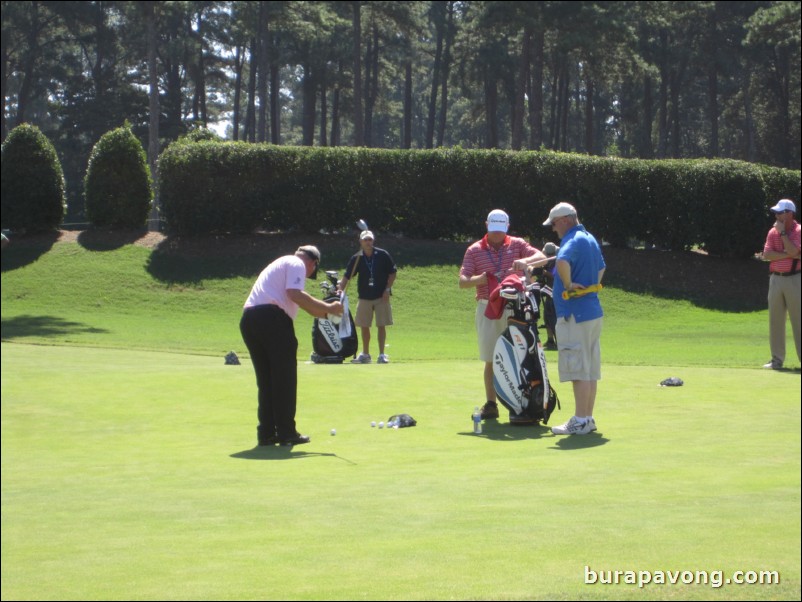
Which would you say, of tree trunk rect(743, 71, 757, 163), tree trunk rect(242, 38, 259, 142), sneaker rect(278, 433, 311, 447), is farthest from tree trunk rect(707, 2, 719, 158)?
sneaker rect(278, 433, 311, 447)

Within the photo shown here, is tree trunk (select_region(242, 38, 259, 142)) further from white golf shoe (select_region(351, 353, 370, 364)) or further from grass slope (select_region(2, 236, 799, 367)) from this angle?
white golf shoe (select_region(351, 353, 370, 364))

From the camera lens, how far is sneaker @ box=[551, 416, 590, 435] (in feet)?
33.8

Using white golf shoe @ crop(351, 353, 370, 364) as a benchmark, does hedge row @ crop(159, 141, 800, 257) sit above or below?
above

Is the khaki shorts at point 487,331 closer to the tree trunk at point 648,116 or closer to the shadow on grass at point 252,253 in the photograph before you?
the shadow on grass at point 252,253

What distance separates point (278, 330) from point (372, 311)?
30.0ft

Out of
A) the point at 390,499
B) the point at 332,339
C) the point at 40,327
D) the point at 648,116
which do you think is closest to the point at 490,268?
the point at 390,499

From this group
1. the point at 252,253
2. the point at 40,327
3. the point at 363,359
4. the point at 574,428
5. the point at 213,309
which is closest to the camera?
the point at 574,428

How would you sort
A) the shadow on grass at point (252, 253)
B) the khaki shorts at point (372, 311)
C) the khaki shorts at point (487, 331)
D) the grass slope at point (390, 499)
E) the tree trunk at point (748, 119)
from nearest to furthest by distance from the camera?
the grass slope at point (390, 499), the khaki shorts at point (487, 331), the khaki shorts at point (372, 311), the shadow on grass at point (252, 253), the tree trunk at point (748, 119)

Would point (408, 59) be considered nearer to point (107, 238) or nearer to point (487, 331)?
point (107, 238)

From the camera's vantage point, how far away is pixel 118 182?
38.7m

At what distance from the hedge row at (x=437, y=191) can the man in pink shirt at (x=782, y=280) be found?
66.5ft

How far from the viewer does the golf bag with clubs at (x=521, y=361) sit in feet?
35.6

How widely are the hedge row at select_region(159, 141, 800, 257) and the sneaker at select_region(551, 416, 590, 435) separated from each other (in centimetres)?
2738

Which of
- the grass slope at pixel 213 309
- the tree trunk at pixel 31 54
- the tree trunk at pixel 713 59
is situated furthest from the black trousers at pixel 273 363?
the tree trunk at pixel 31 54
